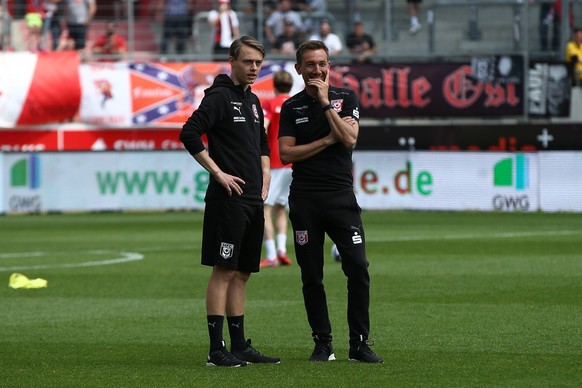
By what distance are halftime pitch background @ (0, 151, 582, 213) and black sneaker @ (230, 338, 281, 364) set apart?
1875 cm

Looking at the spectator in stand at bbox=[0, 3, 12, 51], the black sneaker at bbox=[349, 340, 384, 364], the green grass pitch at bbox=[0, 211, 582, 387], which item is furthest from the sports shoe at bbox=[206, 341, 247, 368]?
the spectator in stand at bbox=[0, 3, 12, 51]

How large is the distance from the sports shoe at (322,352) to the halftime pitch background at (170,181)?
61.2ft

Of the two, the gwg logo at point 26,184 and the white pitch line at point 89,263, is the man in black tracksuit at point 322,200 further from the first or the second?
the gwg logo at point 26,184

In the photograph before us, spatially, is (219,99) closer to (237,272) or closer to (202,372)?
(237,272)

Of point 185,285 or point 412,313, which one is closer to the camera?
point 412,313

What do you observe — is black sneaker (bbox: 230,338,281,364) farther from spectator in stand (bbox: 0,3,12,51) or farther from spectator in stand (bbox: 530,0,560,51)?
spectator in stand (bbox: 0,3,12,51)

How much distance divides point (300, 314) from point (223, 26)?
19709mm

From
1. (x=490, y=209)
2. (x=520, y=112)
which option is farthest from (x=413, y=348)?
(x=520, y=112)

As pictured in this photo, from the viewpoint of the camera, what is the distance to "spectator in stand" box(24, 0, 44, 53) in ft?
105

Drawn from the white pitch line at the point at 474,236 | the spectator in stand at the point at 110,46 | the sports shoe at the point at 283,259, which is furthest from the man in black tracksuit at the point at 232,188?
the spectator in stand at the point at 110,46

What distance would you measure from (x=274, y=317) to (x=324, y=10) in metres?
22.3

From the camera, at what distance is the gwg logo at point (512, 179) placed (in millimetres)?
26969

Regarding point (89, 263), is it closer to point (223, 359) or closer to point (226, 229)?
point (223, 359)

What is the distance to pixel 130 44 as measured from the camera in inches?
1270
